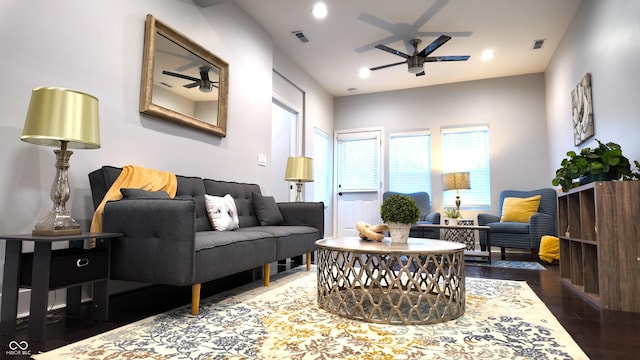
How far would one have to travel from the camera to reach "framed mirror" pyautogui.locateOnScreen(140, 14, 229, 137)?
2965mm

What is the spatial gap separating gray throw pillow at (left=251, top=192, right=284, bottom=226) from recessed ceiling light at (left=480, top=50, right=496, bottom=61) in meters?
3.82

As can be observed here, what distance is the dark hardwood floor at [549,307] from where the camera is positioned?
164 cm

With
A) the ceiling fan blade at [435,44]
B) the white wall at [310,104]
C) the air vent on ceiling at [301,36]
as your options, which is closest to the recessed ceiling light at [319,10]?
the air vent on ceiling at [301,36]

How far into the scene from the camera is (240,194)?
364cm

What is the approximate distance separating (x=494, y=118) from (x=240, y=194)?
4665 mm

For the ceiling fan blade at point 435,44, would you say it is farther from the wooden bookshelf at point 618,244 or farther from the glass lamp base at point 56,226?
the glass lamp base at point 56,226

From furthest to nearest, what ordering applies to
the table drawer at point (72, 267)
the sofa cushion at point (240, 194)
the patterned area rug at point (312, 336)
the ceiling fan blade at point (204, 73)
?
the ceiling fan blade at point (204, 73)
the sofa cushion at point (240, 194)
the table drawer at point (72, 267)
the patterned area rug at point (312, 336)

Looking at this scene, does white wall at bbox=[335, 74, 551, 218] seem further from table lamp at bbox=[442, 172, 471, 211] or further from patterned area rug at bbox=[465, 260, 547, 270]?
patterned area rug at bbox=[465, 260, 547, 270]

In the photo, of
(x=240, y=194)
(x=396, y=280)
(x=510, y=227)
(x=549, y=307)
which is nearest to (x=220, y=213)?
(x=240, y=194)

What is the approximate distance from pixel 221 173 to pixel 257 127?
914 mm

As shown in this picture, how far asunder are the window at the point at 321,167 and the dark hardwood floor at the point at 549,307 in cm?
346

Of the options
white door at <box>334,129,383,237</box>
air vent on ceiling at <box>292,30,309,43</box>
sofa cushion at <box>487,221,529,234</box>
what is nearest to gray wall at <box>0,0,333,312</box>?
air vent on ceiling at <box>292,30,309,43</box>

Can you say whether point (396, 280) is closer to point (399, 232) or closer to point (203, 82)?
point (399, 232)

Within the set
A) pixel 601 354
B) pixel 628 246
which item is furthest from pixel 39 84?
pixel 628 246
